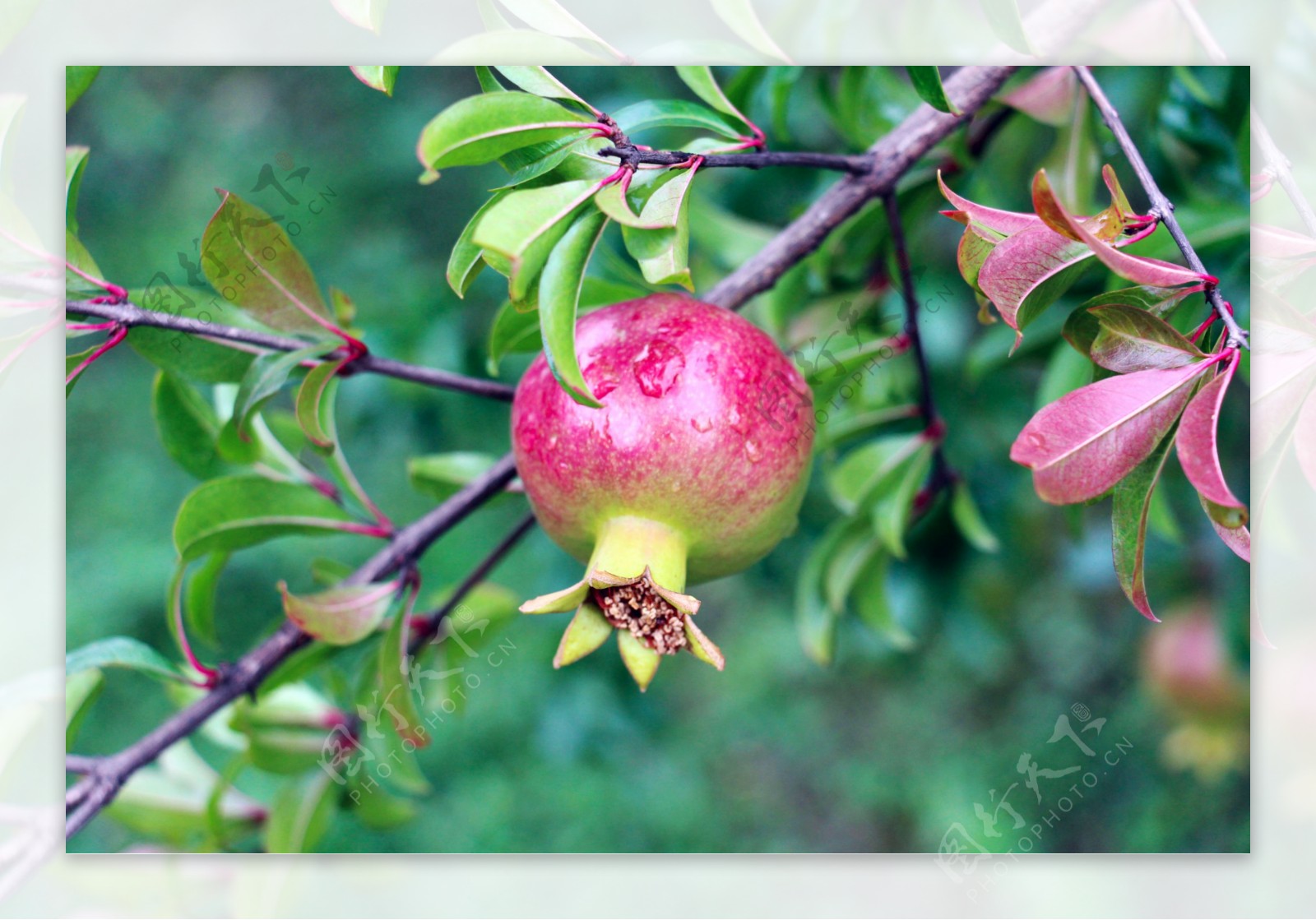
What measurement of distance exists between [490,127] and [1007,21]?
1.33ft

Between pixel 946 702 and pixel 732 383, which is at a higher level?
pixel 732 383

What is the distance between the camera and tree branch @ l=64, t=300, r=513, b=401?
82 cm

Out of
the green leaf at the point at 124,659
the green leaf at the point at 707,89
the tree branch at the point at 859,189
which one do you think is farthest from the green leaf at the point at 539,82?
the green leaf at the point at 124,659

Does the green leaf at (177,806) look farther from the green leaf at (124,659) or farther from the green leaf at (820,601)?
the green leaf at (820,601)

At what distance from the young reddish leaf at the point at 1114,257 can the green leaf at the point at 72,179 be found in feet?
2.55

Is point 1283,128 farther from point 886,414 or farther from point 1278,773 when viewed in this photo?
point 1278,773

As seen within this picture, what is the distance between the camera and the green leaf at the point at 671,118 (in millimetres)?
737

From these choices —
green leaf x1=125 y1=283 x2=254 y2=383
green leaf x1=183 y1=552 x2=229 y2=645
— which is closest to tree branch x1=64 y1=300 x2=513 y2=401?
green leaf x1=125 y1=283 x2=254 y2=383

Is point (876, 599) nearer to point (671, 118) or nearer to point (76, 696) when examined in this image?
point (671, 118)

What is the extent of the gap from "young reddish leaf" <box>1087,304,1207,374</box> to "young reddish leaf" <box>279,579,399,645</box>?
0.62 metres

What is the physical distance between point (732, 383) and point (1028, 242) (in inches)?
8.3

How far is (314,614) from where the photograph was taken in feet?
2.73

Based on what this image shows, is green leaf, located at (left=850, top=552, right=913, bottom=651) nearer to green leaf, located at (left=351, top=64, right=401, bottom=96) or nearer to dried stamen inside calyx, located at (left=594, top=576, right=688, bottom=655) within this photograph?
dried stamen inside calyx, located at (left=594, top=576, right=688, bottom=655)

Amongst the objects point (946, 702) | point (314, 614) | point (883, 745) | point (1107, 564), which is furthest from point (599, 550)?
point (883, 745)
